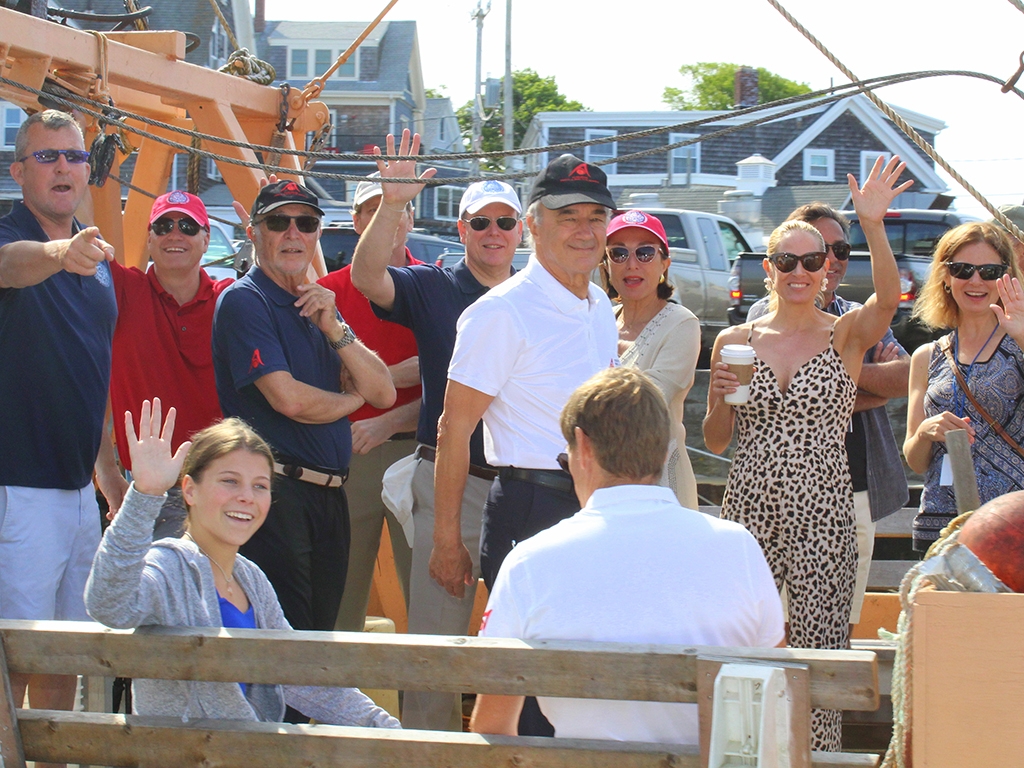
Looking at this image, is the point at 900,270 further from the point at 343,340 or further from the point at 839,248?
the point at 343,340

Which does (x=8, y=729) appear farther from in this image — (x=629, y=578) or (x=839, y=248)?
(x=839, y=248)

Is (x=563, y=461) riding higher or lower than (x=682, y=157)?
lower

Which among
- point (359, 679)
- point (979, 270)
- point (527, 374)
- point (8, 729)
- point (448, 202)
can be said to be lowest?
point (8, 729)

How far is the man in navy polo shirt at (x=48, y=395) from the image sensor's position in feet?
11.6

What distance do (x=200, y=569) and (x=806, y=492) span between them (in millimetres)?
2172

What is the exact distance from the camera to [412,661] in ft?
7.88

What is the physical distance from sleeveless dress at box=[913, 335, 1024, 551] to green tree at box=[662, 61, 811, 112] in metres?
61.9

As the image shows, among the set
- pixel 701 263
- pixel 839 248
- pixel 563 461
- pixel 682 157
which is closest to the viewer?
pixel 563 461

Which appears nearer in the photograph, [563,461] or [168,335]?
[563,461]

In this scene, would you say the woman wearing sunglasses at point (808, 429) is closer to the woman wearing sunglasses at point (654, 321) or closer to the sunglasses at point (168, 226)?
the woman wearing sunglasses at point (654, 321)

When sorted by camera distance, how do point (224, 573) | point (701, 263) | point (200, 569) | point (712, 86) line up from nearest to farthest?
point (200, 569), point (224, 573), point (701, 263), point (712, 86)

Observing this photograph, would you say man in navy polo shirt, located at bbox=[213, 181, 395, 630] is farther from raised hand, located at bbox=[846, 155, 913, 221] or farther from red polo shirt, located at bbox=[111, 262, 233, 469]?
raised hand, located at bbox=[846, 155, 913, 221]

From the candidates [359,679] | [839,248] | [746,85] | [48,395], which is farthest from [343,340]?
[746,85]

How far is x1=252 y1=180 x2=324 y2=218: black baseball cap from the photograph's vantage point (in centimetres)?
396
